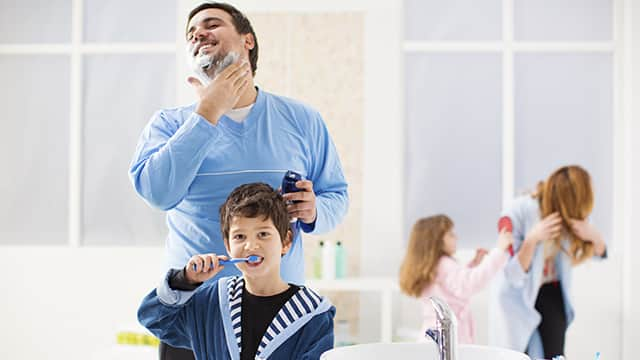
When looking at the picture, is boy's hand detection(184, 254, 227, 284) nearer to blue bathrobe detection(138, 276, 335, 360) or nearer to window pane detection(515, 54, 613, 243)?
blue bathrobe detection(138, 276, 335, 360)

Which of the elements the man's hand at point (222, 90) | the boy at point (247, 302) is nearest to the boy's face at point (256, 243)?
the boy at point (247, 302)

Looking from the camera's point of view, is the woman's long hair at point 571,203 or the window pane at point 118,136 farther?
the window pane at point 118,136

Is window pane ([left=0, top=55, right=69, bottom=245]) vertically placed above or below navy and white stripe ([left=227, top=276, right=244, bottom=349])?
above

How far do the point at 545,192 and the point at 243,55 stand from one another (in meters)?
1.87

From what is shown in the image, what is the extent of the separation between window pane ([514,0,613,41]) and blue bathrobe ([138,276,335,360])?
7.35 ft

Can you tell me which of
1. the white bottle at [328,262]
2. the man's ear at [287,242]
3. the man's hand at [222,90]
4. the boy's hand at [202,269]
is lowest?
the white bottle at [328,262]

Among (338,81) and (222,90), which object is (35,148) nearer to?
(338,81)

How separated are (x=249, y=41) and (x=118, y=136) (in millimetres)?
1921

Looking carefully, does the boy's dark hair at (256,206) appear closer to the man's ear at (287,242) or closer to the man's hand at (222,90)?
the man's ear at (287,242)

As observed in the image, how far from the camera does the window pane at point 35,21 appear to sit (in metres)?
3.37

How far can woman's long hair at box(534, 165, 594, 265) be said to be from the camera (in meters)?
3.02

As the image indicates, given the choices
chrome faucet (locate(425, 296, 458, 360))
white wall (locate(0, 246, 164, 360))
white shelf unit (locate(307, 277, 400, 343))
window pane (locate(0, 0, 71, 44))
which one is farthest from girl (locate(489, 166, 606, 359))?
window pane (locate(0, 0, 71, 44))

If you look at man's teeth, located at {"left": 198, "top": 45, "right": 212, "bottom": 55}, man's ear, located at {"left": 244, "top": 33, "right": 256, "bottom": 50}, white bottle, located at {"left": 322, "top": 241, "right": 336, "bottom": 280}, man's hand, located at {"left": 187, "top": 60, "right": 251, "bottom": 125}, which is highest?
man's ear, located at {"left": 244, "top": 33, "right": 256, "bottom": 50}

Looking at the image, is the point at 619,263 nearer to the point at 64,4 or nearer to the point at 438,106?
the point at 438,106
